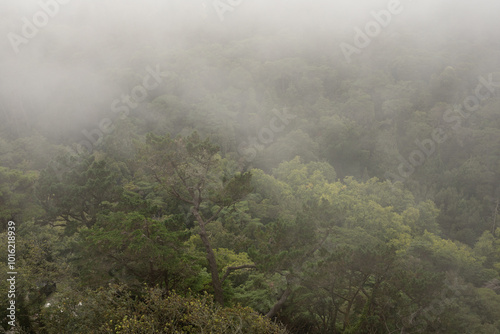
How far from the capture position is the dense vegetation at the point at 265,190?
1435 cm

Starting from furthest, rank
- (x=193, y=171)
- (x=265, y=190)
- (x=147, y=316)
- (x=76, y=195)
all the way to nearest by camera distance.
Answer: (x=265, y=190) < (x=76, y=195) < (x=193, y=171) < (x=147, y=316)

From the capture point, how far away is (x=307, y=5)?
11588 centimetres

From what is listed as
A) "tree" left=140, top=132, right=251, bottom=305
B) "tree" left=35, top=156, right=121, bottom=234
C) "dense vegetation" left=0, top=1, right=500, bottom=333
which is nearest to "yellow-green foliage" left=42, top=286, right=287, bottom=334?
"dense vegetation" left=0, top=1, right=500, bottom=333

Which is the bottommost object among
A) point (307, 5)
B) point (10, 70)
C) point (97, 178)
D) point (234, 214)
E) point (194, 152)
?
point (234, 214)

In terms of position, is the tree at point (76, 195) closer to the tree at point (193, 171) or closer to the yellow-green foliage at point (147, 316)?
the tree at point (193, 171)

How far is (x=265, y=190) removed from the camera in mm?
37031

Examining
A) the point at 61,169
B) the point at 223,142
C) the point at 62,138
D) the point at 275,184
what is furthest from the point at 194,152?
the point at 62,138

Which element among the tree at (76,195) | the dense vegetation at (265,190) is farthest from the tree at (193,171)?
the tree at (76,195)

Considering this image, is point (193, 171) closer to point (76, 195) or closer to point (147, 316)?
point (147, 316)

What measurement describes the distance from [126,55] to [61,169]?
64550 mm

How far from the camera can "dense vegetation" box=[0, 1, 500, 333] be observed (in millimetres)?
14352

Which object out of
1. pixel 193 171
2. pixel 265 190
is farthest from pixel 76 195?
pixel 265 190

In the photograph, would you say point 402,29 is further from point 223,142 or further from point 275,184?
point 275,184

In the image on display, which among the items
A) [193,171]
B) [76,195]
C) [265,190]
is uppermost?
[193,171]
